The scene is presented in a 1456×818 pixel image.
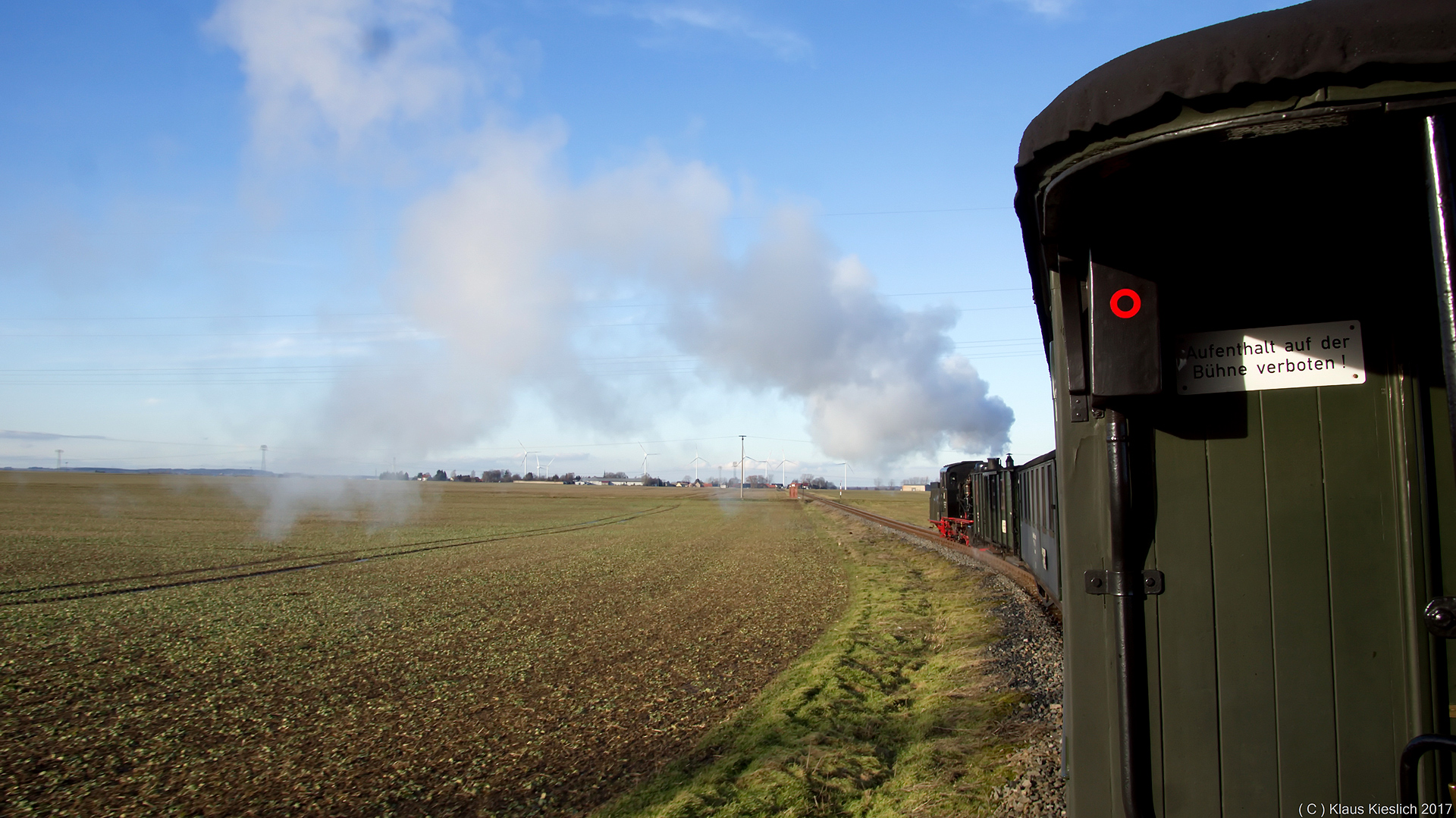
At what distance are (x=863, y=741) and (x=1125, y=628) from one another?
5.36 meters

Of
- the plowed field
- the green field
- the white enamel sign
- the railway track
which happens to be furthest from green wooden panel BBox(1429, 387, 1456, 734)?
the railway track

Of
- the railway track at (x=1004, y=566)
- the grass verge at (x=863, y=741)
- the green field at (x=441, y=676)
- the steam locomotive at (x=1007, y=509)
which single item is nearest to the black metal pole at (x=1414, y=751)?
the steam locomotive at (x=1007, y=509)

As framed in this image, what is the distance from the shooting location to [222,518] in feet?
158

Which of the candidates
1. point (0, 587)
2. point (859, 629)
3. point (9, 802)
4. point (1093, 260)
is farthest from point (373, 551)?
point (1093, 260)

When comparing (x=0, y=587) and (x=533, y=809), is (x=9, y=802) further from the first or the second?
(x=0, y=587)

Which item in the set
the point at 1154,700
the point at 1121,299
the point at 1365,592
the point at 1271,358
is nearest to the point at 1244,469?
the point at 1271,358

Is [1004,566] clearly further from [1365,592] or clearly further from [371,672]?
[1365,592]

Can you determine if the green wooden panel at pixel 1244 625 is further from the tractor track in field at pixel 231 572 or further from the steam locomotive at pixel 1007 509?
the tractor track in field at pixel 231 572

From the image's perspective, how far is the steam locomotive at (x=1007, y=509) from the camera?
1414 cm

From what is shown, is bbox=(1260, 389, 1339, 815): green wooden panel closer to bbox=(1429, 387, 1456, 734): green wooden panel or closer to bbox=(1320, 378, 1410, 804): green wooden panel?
bbox=(1320, 378, 1410, 804): green wooden panel

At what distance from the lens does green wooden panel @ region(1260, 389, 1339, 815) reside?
2588mm

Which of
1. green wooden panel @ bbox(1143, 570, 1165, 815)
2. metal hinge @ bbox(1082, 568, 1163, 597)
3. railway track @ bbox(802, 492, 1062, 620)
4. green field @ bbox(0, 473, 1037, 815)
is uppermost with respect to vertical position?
metal hinge @ bbox(1082, 568, 1163, 597)

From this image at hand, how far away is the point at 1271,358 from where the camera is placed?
271 centimetres

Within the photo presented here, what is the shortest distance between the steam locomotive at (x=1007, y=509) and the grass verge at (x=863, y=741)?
1.68 m
